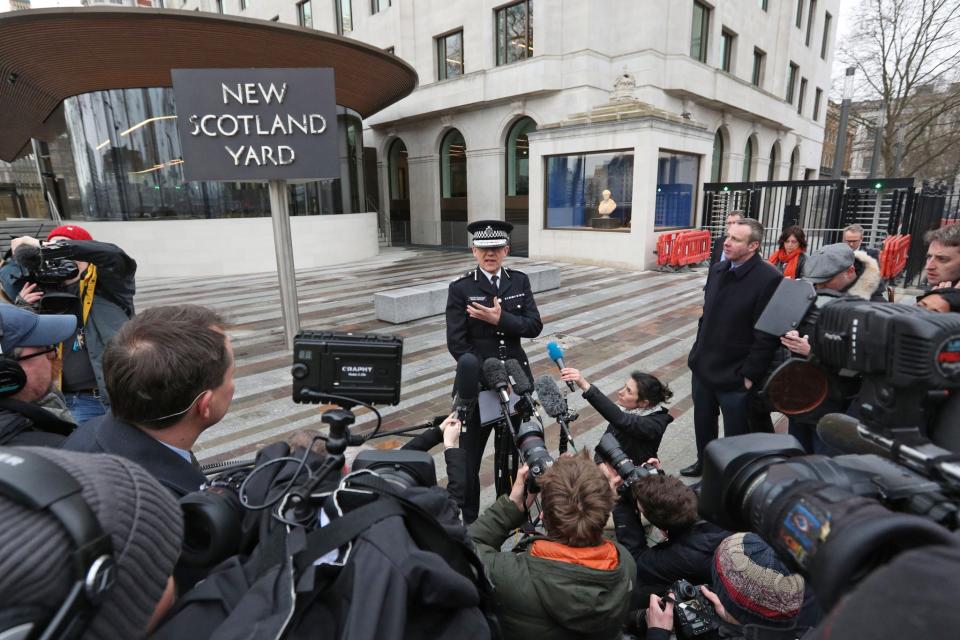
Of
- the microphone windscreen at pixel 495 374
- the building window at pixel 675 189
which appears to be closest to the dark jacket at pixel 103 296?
the microphone windscreen at pixel 495 374

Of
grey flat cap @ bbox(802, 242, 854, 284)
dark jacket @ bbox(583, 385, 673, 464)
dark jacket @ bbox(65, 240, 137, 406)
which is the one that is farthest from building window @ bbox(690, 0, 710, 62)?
dark jacket @ bbox(65, 240, 137, 406)

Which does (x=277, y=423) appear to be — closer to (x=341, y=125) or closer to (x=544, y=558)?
(x=544, y=558)

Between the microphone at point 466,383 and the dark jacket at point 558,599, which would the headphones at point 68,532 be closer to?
the dark jacket at point 558,599

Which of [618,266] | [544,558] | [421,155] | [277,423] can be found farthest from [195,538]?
[421,155]

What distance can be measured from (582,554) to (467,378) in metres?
0.81

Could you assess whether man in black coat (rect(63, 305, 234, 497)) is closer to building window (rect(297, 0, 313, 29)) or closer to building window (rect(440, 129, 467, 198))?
building window (rect(440, 129, 467, 198))

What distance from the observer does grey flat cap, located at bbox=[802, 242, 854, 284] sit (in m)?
3.02

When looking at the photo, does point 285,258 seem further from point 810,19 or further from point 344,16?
point 810,19

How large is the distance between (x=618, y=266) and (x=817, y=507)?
569 inches

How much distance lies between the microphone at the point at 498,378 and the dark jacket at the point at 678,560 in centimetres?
97

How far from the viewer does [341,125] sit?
703 inches

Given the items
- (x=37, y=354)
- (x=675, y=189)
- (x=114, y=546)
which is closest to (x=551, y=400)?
(x=114, y=546)

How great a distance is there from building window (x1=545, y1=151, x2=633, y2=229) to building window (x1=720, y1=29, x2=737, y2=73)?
12.3 m

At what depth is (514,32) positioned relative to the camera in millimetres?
19281
